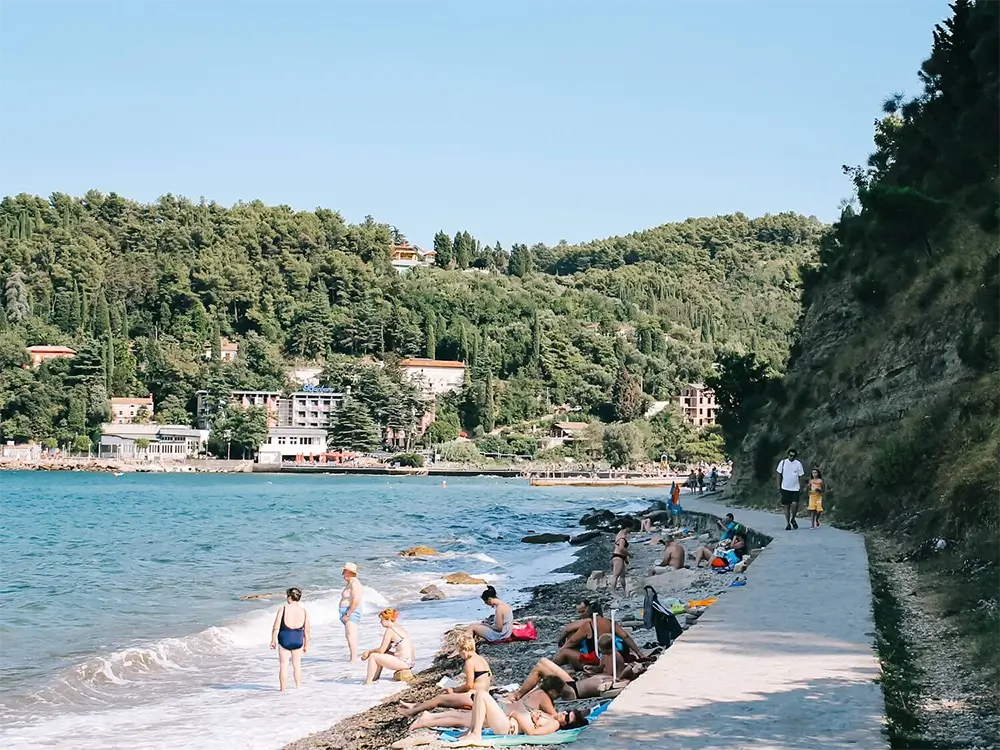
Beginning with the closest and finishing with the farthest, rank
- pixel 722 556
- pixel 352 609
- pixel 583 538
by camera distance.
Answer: pixel 352 609, pixel 722 556, pixel 583 538

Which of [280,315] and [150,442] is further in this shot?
[280,315]

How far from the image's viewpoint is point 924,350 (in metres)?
22.9

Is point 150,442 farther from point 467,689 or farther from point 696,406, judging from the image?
point 467,689

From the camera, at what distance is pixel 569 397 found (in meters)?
147

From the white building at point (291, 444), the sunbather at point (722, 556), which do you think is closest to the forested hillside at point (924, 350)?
the sunbather at point (722, 556)

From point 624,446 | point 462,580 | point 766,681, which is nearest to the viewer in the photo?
point 766,681

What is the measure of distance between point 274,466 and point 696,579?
111 meters

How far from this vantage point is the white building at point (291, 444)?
428 ft

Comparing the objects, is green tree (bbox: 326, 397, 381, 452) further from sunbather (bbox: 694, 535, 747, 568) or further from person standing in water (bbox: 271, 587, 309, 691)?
person standing in water (bbox: 271, 587, 309, 691)

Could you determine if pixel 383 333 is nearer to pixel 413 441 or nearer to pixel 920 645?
pixel 413 441

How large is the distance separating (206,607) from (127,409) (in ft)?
397

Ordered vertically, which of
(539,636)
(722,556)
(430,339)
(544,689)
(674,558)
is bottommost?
(539,636)

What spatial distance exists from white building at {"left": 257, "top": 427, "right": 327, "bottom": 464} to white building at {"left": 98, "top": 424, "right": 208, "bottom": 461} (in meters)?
7.47

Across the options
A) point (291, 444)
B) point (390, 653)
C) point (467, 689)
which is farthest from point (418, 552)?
point (291, 444)
